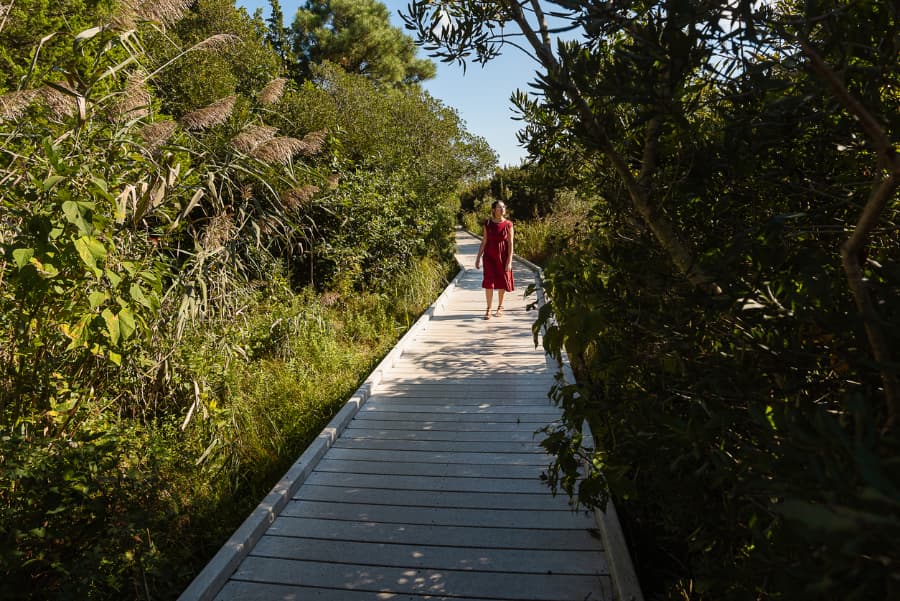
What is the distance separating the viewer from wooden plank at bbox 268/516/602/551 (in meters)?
2.94

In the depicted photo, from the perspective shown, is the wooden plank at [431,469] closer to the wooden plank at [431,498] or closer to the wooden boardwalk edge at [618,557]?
the wooden plank at [431,498]

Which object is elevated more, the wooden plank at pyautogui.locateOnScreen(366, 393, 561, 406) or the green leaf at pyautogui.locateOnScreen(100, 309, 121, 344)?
the green leaf at pyautogui.locateOnScreen(100, 309, 121, 344)

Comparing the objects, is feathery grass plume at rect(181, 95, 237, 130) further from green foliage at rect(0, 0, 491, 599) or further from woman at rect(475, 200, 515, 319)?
woman at rect(475, 200, 515, 319)

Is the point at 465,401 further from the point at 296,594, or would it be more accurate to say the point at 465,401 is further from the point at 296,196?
the point at 296,196

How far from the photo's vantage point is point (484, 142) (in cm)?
2161

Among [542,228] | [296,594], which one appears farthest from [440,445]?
[542,228]

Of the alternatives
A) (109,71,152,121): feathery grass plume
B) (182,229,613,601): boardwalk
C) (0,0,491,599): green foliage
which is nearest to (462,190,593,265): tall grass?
(0,0,491,599): green foliage

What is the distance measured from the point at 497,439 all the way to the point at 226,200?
3569 millimetres

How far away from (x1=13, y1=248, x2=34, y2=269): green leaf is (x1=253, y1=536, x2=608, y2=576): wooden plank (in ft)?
6.02

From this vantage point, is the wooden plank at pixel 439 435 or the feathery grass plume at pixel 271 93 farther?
the feathery grass plume at pixel 271 93

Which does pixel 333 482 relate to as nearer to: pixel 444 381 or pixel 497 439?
pixel 497 439

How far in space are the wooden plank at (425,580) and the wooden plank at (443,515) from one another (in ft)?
1.42

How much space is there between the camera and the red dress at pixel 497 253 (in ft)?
26.3

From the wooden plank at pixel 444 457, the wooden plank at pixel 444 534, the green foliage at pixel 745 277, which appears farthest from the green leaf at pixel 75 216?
the wooden plank at pixel 444 457
